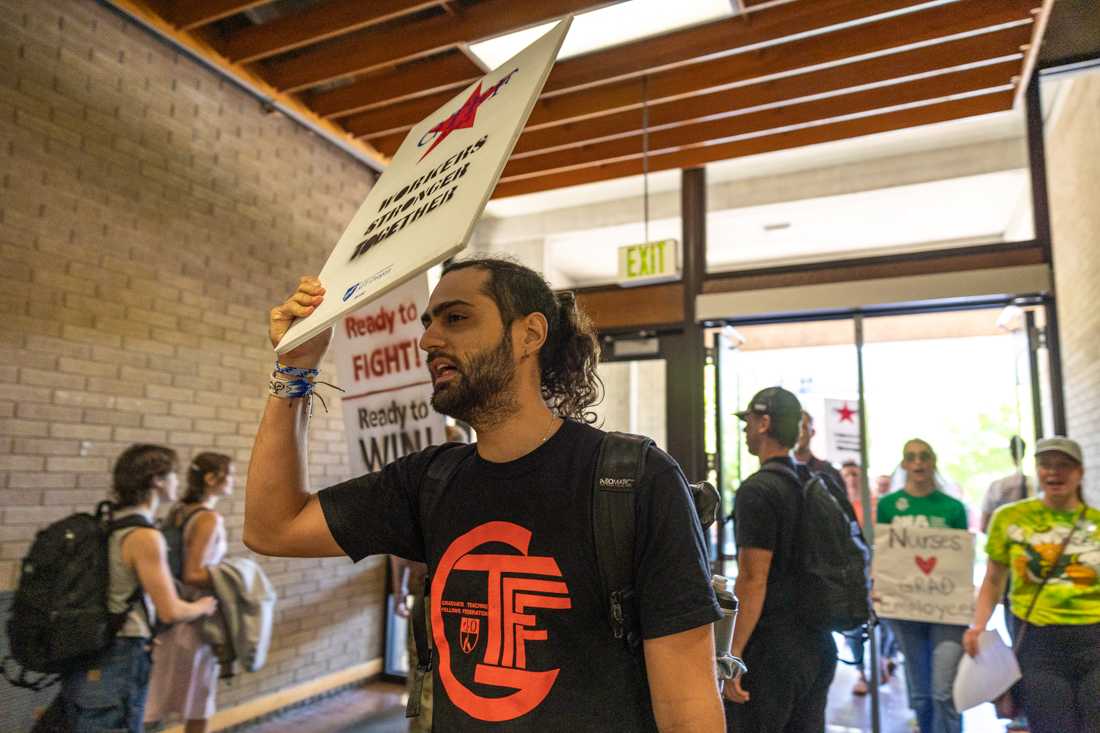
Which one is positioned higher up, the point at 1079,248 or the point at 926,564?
the point at 1079,248

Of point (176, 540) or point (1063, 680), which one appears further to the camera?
point (176, 540)

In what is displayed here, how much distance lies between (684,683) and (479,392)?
57cm

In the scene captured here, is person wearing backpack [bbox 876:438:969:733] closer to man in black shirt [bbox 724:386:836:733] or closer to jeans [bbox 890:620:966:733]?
jeans [bbox 890:620:966:733]

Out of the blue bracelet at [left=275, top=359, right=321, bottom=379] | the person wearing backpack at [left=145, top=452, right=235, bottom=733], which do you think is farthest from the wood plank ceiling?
the blue bracelet at [left=275, top=359, right=321, bottom=379]

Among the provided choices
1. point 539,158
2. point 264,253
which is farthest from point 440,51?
point 264,253

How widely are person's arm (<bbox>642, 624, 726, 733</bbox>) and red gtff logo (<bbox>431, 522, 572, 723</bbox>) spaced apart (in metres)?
0.15

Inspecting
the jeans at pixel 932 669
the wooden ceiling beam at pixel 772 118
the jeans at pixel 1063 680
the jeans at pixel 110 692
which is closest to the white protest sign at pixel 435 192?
the jeans at pixel 110 692

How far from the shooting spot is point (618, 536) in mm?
1095

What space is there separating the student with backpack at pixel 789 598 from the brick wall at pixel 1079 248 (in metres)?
2.69

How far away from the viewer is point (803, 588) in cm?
252

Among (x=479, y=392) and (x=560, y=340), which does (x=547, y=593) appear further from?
(x=560, y=340)

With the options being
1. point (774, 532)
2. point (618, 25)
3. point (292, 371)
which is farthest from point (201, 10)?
point (774, 532)

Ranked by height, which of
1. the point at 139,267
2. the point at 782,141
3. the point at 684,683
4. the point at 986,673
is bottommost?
the point at 986,673

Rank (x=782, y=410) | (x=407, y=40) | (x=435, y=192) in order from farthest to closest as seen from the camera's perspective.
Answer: (x=407, y=40), (x=782, y=410), (x=435, y=192)
